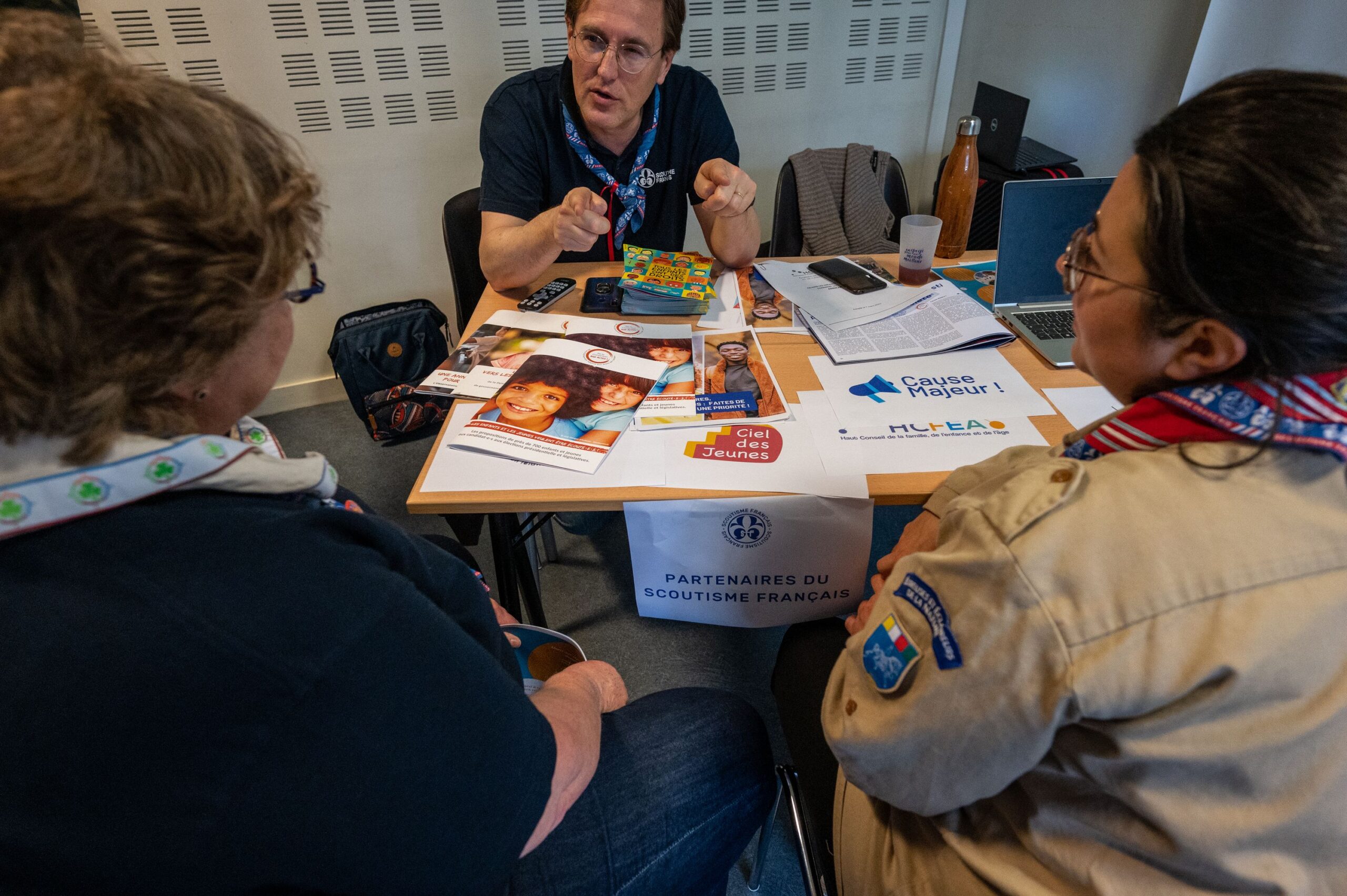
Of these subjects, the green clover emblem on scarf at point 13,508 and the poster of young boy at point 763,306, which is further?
the poster of young boy at point 763,306

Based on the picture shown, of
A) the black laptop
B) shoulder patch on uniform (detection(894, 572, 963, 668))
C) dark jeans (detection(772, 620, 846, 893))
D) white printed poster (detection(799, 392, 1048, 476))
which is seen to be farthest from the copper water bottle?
shoulder patch on uniform (detection(894, 572, 963, 668))

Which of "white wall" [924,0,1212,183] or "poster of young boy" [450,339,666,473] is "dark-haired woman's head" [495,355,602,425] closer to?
"poster of young boy" [450,339,666,473]

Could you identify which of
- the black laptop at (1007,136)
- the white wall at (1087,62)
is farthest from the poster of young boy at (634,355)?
the black laptop at (1007,136)

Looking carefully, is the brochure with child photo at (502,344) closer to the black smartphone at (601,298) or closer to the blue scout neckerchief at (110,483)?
the black smartphone at (601,298)

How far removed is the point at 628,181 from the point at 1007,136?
126 cm

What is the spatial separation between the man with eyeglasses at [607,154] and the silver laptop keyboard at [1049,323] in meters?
0.62

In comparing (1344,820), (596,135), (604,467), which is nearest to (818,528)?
(604,467)

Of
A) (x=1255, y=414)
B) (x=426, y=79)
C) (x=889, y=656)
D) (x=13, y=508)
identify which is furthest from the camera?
(x=426, y=79)

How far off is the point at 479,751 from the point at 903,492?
0.67 metres

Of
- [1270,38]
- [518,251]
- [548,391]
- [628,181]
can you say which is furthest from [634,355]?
[1270,38]

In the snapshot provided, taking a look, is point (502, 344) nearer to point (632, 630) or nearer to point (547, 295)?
point (547, 295)

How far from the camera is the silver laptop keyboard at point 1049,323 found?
1.27 metres

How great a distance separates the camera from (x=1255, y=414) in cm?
54

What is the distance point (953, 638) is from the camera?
0.58 meters
